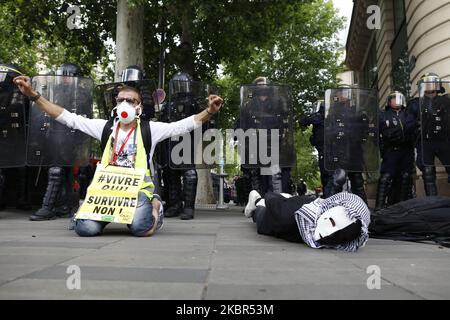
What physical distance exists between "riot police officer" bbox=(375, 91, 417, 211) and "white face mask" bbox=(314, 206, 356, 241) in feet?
14.7

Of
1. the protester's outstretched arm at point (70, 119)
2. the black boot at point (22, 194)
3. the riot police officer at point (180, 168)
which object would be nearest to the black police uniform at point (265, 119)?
the riot police officer at point (180, 168)

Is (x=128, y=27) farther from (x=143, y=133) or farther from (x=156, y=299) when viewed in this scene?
(x=156, y=299)

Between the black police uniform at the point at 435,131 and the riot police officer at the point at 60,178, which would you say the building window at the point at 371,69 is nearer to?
the black police uniform at the point at 435,131

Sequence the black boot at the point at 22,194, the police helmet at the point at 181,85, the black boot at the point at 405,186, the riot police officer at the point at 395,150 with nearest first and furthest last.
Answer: the police helmet at the point at 181,85
the riot police officer at the point at 395,150
the black boot at the point at 405,186
the black boot at the point at 22,194

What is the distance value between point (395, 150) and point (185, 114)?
3558mm

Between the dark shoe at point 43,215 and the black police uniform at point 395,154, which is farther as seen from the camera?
the black police uniform at point 395,154

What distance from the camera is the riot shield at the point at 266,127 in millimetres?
7879

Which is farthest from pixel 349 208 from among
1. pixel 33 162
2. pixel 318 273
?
pixel 33 162

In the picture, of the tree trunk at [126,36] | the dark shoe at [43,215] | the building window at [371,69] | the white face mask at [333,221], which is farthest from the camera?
the building window at [371,69]

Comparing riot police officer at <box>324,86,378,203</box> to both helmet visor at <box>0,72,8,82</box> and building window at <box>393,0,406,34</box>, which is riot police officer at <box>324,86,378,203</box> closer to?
helmet visor at <box>0,72,8,82</box>

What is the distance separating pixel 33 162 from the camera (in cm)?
712

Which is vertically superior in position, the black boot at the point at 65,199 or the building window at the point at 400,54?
the building window at the point at 400,54

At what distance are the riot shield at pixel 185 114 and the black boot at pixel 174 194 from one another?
0.39 metres

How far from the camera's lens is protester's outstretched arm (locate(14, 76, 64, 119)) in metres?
→ 4.80
